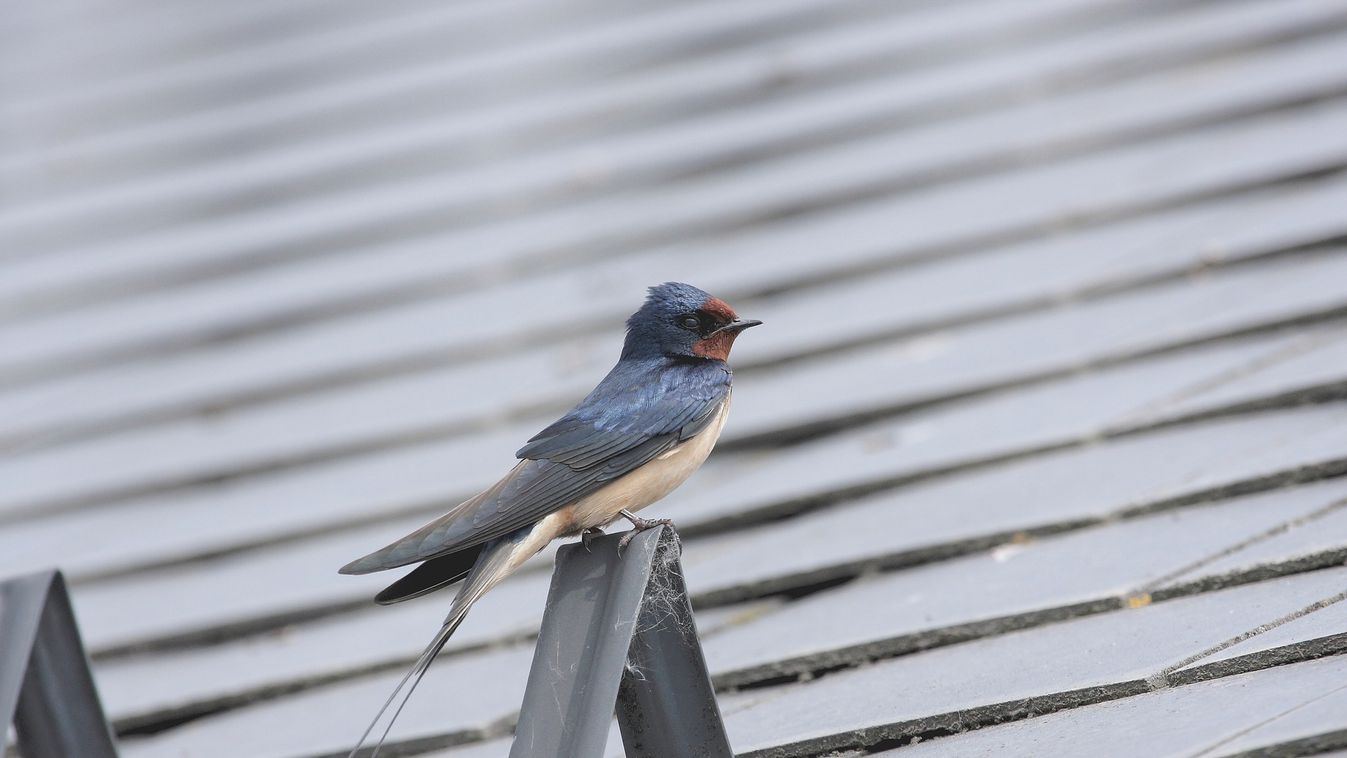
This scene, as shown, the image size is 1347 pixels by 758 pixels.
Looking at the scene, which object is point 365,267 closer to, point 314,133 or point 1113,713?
point 314,133

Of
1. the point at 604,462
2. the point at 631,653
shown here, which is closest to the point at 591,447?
the point at 604,462

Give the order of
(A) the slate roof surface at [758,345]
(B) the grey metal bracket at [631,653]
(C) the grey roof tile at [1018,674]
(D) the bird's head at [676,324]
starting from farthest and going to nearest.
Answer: (D) the bird's head at [676,324]
(A) the slate roof surface at [758,345]
(C) the grey roof tile at [1018,674]
(B) the grey metal bracket at [631,653]

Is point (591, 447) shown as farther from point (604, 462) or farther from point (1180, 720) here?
point (1180, 720)

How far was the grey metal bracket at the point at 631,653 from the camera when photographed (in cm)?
190

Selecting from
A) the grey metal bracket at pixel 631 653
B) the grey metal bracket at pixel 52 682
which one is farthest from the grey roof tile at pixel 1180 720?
the grey metal bracket at pixel 52 682

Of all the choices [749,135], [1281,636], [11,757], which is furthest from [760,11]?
[1281,636]

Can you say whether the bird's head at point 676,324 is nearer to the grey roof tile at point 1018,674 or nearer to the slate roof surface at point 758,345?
the slate roof surface at point 758,345

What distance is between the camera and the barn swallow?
230 cm

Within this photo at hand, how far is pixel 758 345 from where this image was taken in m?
4.19

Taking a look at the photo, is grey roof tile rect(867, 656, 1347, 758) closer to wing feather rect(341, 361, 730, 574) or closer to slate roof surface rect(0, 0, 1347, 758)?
slate roof surface rect(0, 0, 1347, 758)

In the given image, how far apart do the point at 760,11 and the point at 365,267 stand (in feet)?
6.25

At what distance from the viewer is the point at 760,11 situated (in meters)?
6.00

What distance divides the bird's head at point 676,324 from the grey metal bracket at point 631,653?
2.70 ft

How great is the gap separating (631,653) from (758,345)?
2241 mm
